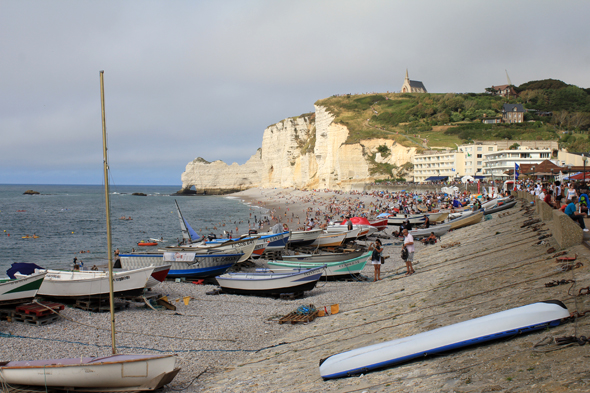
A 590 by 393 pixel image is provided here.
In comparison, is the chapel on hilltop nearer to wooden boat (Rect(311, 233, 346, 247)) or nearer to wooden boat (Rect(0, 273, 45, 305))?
wooden boat (Rect(311, 233, 346, 247))

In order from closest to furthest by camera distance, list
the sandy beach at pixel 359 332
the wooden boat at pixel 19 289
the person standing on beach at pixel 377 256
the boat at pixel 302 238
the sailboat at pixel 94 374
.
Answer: the sandy beach at pixel 359 332, the sailboat at pixel 94 374, the wooden boat at pixel 19 289, the person standing on beach at pixel 377 256, the boat at pixel 302 238

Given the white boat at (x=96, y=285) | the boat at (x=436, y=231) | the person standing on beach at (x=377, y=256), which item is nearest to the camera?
the white boat at (x=96, y=285)

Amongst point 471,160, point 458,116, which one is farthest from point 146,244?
point 458,116

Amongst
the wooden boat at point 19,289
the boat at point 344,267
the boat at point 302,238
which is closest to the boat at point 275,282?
the boat at point 344,267

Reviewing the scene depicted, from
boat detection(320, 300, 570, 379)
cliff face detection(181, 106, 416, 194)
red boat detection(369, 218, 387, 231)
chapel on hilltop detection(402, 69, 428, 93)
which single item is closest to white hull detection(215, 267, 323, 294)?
boat detection(320, 300, 570, 379)

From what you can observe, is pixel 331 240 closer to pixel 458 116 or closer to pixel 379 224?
pixel 379 224

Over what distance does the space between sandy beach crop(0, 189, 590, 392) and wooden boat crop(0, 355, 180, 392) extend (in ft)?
2.47

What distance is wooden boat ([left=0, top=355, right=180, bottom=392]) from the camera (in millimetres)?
7430

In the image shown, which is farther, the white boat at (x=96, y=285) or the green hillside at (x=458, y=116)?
the green hillside at (x=458, y=116)

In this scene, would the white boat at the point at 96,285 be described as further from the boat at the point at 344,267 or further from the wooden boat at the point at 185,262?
the boat at the point at 344,267

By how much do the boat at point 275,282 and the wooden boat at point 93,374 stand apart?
808 centimetres

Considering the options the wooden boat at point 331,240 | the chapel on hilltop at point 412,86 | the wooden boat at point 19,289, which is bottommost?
the wooden boat at point 331,240

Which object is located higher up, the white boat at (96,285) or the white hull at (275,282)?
the white boat at (96,285)

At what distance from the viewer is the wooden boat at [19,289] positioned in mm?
12109
